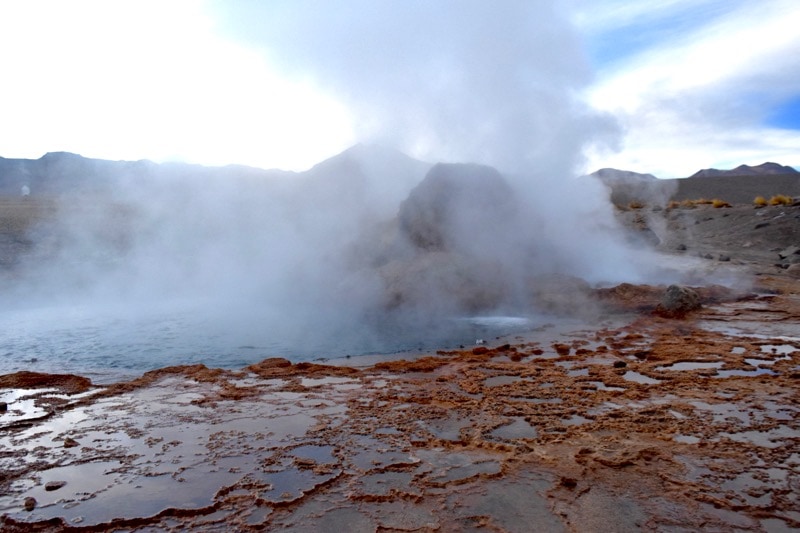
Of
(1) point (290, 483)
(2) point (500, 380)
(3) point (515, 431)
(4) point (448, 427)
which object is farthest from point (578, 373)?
(1) point (290, 483)

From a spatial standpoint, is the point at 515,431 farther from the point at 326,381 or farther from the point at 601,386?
the point at 326,381

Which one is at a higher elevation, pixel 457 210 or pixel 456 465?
pixel 457 210

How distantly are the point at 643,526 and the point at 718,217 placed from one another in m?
20.4

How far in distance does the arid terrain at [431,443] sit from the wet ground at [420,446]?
0.05 feet

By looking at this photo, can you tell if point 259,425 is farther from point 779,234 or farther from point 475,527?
point 779,234

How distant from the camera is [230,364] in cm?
694

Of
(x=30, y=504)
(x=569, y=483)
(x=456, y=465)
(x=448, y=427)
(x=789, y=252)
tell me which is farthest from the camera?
(x=789, y=252)

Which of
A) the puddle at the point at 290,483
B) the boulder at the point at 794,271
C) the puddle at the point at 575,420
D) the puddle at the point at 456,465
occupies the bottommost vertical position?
the puddle at the point at 290,483

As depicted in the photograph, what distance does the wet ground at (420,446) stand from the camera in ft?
10.1

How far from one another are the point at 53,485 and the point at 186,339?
4984mm

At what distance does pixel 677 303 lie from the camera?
9.09 m

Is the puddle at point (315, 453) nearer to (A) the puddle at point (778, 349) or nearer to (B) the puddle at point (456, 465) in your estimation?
(B) the puddle at point (456, 465)

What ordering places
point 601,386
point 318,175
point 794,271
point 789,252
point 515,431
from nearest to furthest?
point 515,431 → point 601,386 → point 794,271 → point 789,252 → point 318,175

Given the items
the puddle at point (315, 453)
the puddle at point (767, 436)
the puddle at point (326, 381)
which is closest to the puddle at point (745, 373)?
the puddle at point (767, 436)
